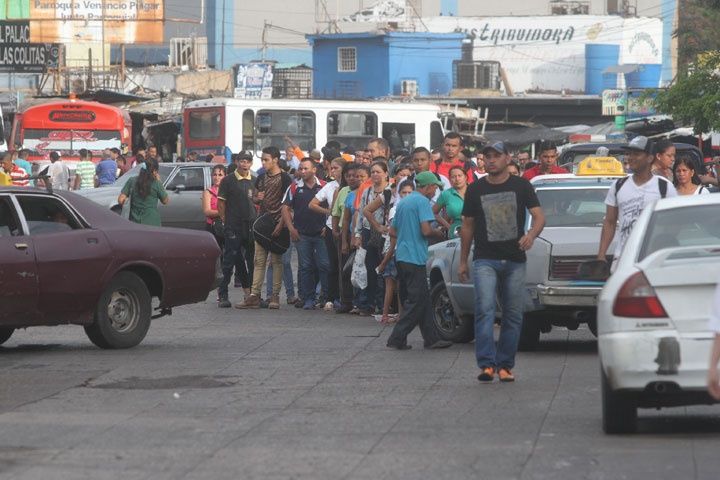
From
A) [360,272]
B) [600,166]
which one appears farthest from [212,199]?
[600,166]

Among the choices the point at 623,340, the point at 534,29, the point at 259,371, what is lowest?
the point at 259,371

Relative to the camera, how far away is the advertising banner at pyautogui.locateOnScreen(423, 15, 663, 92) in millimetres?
88188

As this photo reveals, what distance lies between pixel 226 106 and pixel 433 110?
17.5 ft

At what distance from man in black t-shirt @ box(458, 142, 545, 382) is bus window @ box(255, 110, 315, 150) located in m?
26.2

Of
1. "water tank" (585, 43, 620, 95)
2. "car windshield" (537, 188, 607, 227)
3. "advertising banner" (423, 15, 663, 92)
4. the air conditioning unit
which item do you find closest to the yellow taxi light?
"car windshield" (537, 188, 607, 227)

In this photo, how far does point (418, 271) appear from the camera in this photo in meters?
14.4

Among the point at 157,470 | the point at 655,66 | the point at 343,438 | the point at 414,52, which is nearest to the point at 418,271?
the point at 343,438

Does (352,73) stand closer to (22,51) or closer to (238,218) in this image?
(22,51)

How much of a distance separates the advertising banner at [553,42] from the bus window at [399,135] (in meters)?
47.6

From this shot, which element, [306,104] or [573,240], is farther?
[306,104]

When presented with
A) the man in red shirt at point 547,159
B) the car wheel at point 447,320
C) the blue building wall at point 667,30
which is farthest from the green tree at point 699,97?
the blue building wall at point 667,30

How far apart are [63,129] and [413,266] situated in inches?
1136

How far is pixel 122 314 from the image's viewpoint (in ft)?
48.2

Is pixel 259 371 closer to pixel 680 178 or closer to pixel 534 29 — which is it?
pixel 680 178
